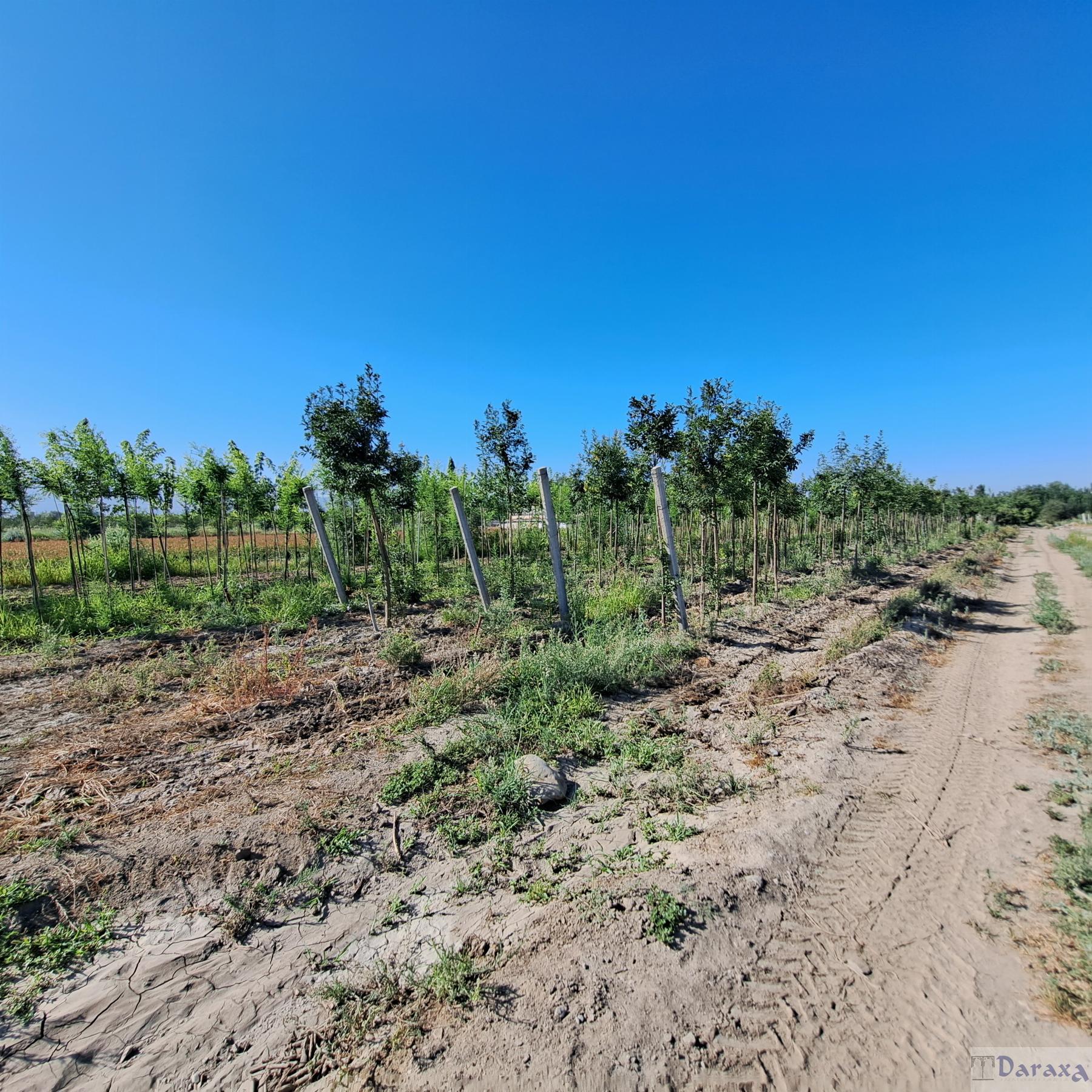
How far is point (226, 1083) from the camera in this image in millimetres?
2014

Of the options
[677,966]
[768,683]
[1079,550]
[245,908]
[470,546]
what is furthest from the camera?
[1079,550]

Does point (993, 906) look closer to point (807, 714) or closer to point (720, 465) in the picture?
point (807, 714)

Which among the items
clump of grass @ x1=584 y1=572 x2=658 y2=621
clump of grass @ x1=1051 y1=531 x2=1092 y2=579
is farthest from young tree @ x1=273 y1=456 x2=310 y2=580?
clump of grass @ x1=1051 y1=531 x2=1092 y2=579

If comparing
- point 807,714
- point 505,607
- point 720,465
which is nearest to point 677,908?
point 807,714

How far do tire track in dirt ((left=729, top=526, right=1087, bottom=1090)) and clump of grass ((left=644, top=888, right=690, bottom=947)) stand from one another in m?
0.41

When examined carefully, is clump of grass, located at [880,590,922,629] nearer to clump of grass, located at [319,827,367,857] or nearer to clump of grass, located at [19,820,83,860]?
clump of grass, located at [319,827,367,857]

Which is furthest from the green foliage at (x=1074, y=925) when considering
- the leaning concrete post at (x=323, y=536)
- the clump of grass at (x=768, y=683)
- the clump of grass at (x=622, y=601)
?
the leaning concrete post at (x=323, y=536)

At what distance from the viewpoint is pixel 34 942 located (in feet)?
8.53

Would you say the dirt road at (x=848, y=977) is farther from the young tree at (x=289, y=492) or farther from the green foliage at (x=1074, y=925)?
the young tree at (x=289, y=492)

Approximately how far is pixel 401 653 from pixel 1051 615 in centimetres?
1275

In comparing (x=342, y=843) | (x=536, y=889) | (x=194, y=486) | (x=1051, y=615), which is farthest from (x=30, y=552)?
(x=1051, y=615)

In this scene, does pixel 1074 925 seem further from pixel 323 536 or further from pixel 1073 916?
pixel 323 536

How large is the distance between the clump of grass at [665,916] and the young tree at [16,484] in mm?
12891

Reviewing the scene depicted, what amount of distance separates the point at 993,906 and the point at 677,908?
6.10ft
